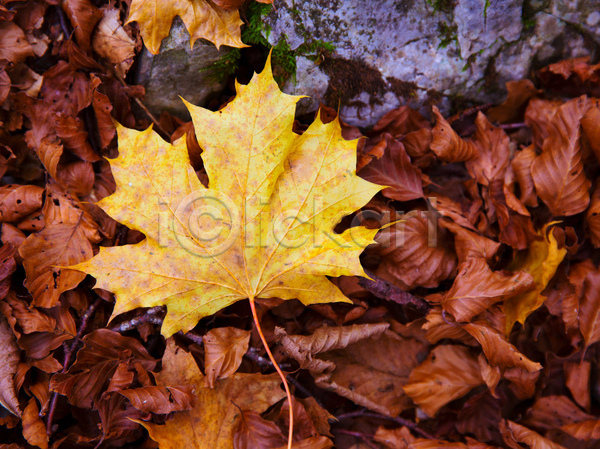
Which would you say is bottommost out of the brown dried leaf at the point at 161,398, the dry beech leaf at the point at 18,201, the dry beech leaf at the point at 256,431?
the dry beech leaf at the point at 256,431

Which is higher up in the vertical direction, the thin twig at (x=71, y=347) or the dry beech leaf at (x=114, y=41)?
the dry beech leaf at (x=114, y=41)

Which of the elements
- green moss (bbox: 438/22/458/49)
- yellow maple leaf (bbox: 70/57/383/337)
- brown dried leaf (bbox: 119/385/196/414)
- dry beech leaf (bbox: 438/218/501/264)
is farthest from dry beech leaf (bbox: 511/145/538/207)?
brown dried leaf (bbox: 119/385/196/414)

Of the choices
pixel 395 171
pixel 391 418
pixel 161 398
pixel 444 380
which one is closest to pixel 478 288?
pixel 444 380

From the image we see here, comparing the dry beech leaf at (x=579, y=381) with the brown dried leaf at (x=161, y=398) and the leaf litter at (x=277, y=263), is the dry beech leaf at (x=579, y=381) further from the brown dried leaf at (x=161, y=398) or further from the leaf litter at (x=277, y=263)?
the brown dried leaf at (x=161, y=398)

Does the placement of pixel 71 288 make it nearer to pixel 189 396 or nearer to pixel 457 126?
pixel 189 396

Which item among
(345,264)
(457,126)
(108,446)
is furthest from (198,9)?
(108,446)

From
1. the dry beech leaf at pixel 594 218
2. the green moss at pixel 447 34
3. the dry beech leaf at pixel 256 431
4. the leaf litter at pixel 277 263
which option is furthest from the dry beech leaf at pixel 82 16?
the dry beech leaf at pixel 594 218

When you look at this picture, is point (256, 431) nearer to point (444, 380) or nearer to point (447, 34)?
point (444, 380)
